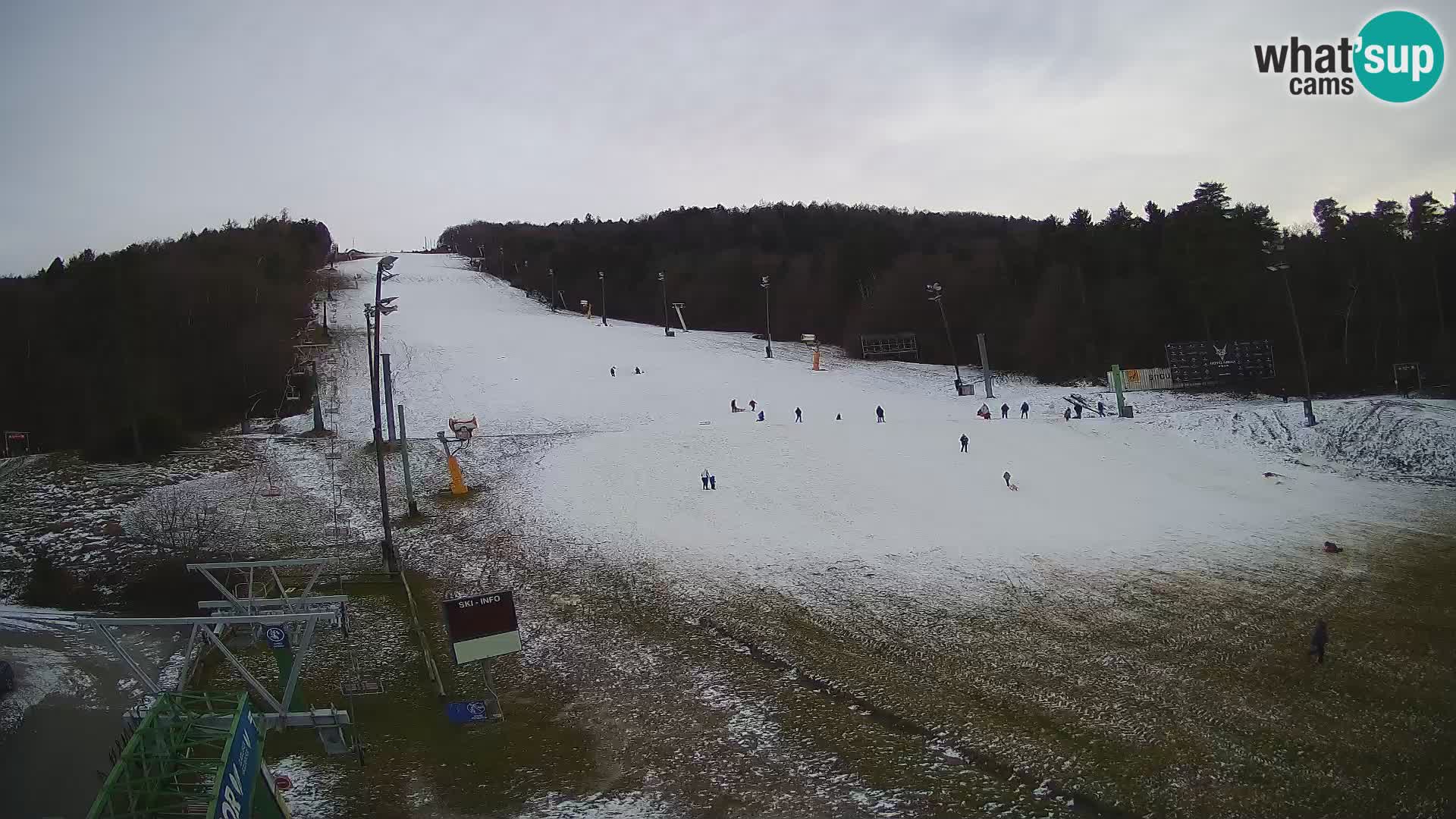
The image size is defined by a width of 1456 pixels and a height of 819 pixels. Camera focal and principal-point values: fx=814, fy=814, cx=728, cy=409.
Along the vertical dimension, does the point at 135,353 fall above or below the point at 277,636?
above

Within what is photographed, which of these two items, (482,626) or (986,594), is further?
(986,594)

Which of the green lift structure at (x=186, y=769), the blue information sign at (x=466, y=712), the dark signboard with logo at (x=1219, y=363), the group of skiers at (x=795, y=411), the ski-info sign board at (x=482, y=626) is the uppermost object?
the dark signboard with logo at (x=1219, y=363)

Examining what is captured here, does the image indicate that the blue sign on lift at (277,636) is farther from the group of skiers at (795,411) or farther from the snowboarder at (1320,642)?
the group of skiers at (795,411)

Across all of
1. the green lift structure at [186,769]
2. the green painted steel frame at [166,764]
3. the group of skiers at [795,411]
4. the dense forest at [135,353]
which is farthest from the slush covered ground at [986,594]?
the dense forest at [135,353]

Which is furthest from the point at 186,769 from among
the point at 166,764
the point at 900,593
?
the point at 900,593

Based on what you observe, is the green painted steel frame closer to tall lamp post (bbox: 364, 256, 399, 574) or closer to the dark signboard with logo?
tall lamp post (bbox: 364, 256, 399, 574)

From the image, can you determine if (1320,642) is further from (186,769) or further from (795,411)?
(795,411)

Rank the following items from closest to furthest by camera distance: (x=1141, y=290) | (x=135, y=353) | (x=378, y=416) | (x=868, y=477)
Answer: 1. (x=378, y=416)
2. (x=868, y=477)
3. (x=135, y=353)
4. (x=1141, y=290)
